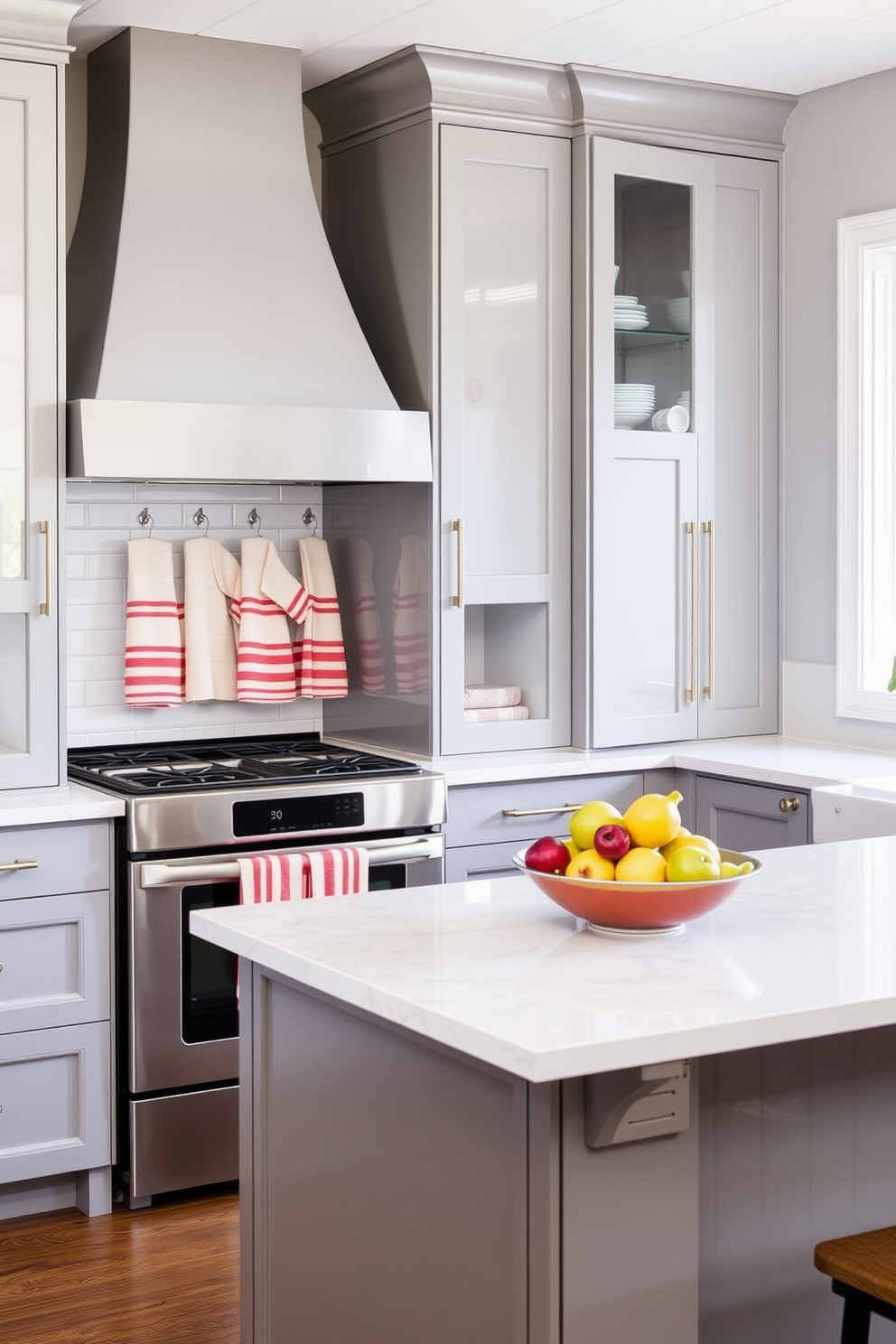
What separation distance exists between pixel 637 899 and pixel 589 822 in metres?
0.12

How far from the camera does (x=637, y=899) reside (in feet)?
6.46

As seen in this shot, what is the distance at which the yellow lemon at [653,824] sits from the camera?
77.7 inches

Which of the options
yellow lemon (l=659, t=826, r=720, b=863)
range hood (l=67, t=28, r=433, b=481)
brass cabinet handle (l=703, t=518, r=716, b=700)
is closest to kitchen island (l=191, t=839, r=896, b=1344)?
yellow lemon (l=659, t=826, r=720, b=863)

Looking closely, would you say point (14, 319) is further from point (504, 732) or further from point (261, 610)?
point (504, 732)

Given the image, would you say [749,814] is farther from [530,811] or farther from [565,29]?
[565,29]

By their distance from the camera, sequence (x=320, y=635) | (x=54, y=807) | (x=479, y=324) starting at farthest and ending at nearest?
(x=320, y=635), (x=479, y=324), (x=54, y=807)

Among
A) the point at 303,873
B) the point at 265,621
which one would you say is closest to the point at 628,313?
the point at 265,621

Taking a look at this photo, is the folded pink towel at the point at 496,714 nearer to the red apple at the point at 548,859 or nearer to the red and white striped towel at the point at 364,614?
the red and white striped towel at the point at 364,614

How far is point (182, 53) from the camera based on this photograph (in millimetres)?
3770

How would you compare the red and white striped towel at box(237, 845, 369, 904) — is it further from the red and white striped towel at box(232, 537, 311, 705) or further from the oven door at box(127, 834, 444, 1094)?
the red and white striped towel at box(232, 537, 311, 705)

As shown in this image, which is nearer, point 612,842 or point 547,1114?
point 547,1114

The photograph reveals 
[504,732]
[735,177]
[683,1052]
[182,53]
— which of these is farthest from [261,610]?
[683,1052]

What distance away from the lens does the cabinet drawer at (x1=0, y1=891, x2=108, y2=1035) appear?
3.34 metres

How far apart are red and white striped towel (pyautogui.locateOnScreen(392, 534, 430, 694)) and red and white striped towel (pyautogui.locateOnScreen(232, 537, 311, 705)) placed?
0.27m
